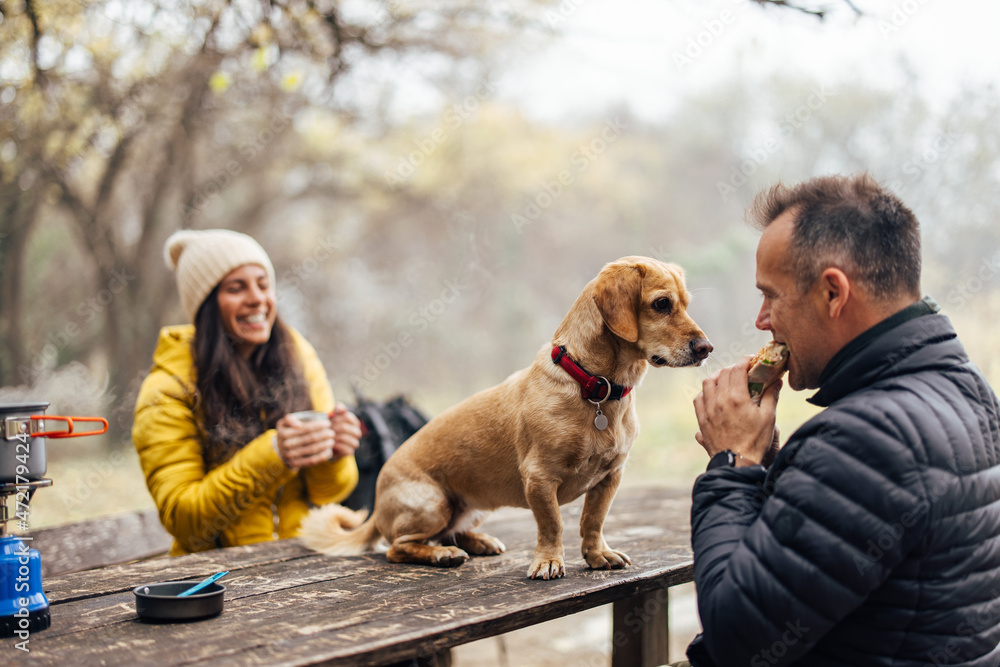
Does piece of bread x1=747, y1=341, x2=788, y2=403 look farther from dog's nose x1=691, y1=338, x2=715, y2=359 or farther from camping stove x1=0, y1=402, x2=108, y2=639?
camping stove x1=0, y1=402, x2=108, y2=639

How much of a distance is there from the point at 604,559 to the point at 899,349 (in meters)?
0.97

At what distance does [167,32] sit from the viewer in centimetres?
612

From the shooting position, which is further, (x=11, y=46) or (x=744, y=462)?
(x=11, y=46)

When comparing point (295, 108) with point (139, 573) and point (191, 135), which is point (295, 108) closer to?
point (191, 135)

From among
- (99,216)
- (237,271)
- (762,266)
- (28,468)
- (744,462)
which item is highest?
(99,216)

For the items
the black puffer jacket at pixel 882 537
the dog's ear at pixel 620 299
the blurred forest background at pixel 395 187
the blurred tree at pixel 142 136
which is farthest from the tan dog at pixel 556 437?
the blurred tree at pixel 142 136

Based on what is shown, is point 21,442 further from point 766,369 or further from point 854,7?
point 854,7

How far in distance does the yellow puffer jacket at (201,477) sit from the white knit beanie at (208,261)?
184mm

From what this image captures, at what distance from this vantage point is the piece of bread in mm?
1560

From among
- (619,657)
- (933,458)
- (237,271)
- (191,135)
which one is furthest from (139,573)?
(191,135)

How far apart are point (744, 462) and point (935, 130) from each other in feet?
19.8

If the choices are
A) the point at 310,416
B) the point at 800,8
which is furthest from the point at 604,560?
the point at 800,8

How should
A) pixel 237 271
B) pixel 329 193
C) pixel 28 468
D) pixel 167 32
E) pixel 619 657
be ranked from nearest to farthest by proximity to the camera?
1. pixel 28 468
2. pixel 619 657
3. pixel 237 271
4. pixel 167 32
5. pixel 329 193

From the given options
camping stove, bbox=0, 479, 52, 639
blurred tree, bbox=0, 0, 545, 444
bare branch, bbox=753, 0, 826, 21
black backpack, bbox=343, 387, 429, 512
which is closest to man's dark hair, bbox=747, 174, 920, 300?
bare branch, bbox=753, 0, 826, 21
